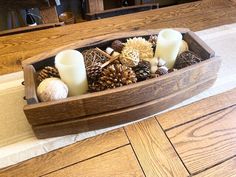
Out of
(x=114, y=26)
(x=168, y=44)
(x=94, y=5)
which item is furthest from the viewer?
(x=94, y=5)

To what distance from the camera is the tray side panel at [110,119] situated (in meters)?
0.53

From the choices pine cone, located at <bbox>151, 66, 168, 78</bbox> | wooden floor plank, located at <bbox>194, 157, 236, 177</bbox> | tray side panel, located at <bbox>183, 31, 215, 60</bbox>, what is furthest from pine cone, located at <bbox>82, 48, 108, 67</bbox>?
wooden floor plank, located at <bbox>194, 157, 236, 177</bbox>

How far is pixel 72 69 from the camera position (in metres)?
0.51

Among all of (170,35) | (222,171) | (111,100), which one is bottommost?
(222,171)

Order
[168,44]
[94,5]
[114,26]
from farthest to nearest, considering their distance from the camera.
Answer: [94,5] < [114,26] < [168,44]

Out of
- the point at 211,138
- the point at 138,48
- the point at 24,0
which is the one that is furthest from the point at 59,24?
the point at 211,138

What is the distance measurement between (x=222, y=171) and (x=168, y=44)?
12.1 inches

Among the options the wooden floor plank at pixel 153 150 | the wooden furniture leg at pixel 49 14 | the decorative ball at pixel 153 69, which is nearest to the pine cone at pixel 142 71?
the decorative ball at pixel 153 69

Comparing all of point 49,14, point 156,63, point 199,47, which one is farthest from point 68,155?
point 49,14

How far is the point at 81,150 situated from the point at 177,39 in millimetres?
349

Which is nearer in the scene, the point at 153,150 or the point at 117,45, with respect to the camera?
the point at 153,150

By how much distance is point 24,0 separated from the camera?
957 millimetres

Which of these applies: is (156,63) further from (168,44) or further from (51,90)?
(51,90)

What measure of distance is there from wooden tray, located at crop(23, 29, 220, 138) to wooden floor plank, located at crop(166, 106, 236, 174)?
81mm
